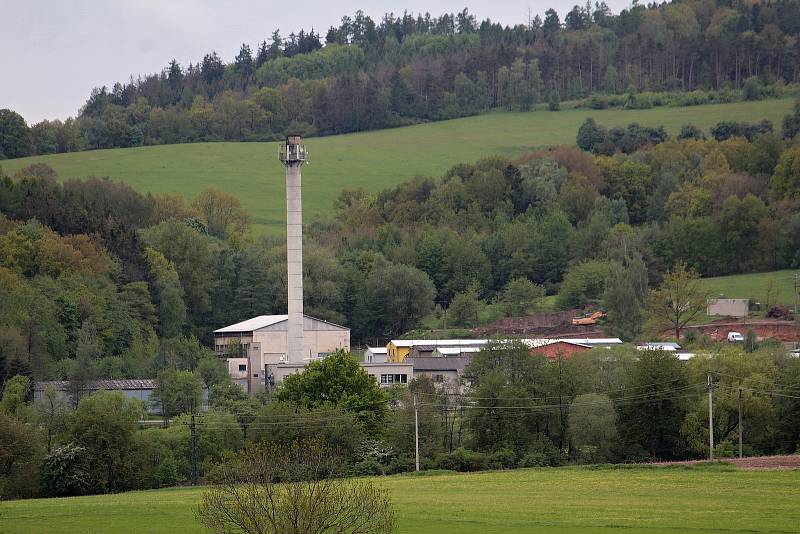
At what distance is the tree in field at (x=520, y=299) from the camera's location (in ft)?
405

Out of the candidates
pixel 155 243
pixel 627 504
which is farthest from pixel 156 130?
pixel 627 504

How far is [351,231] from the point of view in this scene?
147250mm

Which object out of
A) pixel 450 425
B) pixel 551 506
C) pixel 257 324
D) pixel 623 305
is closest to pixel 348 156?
pixel 623 305

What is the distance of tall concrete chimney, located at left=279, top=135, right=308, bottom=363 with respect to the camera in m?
89.8

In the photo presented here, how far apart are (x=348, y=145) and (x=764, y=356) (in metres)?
112

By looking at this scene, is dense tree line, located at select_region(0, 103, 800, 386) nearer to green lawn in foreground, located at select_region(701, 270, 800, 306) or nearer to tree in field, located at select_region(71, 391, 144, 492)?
green lawn in foreground, located at select_region(701, 270, 800, 306)

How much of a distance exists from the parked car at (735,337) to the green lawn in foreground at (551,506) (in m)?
43.7

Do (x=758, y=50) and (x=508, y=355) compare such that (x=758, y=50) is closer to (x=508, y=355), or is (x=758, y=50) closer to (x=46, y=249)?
(x=46, y=249)

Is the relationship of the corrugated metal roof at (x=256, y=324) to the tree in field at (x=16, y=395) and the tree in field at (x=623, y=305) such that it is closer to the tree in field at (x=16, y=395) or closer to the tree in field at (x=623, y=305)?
the tree in field at (x=16, y=395)

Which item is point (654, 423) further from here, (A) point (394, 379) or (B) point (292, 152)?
(B) point (292, 152)

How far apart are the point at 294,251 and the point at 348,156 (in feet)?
299

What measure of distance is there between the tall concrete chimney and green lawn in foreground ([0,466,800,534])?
97.9 feet

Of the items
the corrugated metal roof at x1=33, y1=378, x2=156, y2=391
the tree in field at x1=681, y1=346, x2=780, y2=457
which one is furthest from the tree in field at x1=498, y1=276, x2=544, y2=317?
the tree in field at x1=681, y1=346, x2=780, y2=457

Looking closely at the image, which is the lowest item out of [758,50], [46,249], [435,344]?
[435,344]
